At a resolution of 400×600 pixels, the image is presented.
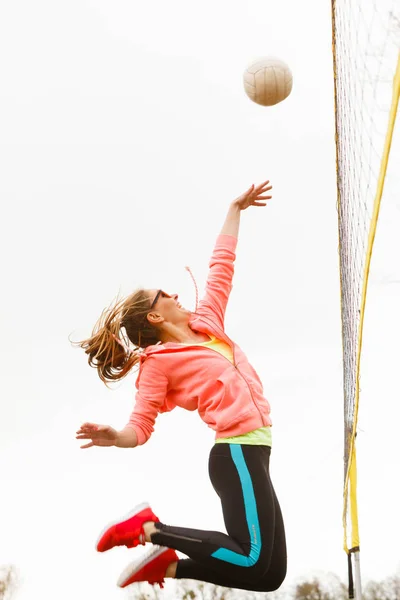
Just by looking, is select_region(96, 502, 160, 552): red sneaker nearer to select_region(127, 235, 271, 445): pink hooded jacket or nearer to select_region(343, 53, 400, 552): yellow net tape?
select_region(127, 235, 271, 445): pink hooded jacket

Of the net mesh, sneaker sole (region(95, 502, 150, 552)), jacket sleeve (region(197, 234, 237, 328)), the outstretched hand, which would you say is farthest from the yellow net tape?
sneaker sole (region(95, 502, 150, 552))

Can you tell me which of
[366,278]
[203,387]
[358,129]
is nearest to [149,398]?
[203,387]

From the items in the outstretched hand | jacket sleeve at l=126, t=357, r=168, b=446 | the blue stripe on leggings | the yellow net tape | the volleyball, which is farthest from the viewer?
the volleyball

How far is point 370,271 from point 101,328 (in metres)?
1.67

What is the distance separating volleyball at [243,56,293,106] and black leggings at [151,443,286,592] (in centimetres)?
290

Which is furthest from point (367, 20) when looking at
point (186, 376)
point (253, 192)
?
point (186, 376)

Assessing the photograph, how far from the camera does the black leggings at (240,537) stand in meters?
4.22

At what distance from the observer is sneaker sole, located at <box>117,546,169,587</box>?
14.0 ft

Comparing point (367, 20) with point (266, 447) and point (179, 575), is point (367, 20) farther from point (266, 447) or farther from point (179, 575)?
point (179, 575)

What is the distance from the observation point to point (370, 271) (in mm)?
5082

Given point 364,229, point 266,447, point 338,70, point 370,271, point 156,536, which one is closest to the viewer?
point 156,536

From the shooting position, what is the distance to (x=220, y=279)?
5.44 metres

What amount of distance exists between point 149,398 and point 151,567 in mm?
987

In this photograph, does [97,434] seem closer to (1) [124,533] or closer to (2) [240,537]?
(1) [124,533]
